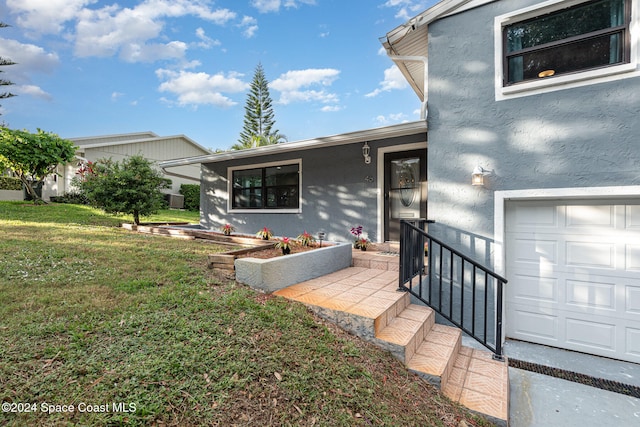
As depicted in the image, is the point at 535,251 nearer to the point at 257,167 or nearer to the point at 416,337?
the point at 416,337

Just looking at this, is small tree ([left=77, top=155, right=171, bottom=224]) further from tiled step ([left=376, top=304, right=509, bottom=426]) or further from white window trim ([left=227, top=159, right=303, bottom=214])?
tiled step ([left=376, top=304, right=509, bottom=426])

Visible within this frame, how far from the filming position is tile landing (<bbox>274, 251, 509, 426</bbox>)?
8.14ft

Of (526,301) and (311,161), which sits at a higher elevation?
(311,161)

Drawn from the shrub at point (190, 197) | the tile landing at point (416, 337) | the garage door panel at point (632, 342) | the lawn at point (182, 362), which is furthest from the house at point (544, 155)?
the shrub at point (190, 197)

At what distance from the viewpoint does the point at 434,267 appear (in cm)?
402

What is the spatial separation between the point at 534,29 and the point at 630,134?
1.77m

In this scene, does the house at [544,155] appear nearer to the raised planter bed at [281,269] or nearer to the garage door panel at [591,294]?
the garage door panel at [591,294]

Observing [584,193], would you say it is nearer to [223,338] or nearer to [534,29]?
[534,29]

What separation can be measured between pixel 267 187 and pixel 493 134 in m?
5.43

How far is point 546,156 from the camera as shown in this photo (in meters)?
3.43

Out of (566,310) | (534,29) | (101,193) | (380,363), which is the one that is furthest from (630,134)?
(101,193)

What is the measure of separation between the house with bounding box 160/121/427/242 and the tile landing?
239 centimetres

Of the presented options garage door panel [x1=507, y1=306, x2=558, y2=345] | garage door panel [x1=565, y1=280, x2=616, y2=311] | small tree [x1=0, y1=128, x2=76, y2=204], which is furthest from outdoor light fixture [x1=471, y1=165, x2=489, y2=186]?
small tree [x1=0, y1=128, x2=76, y2=204]

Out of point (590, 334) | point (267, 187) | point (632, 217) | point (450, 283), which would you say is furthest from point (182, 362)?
point (267, 187)
